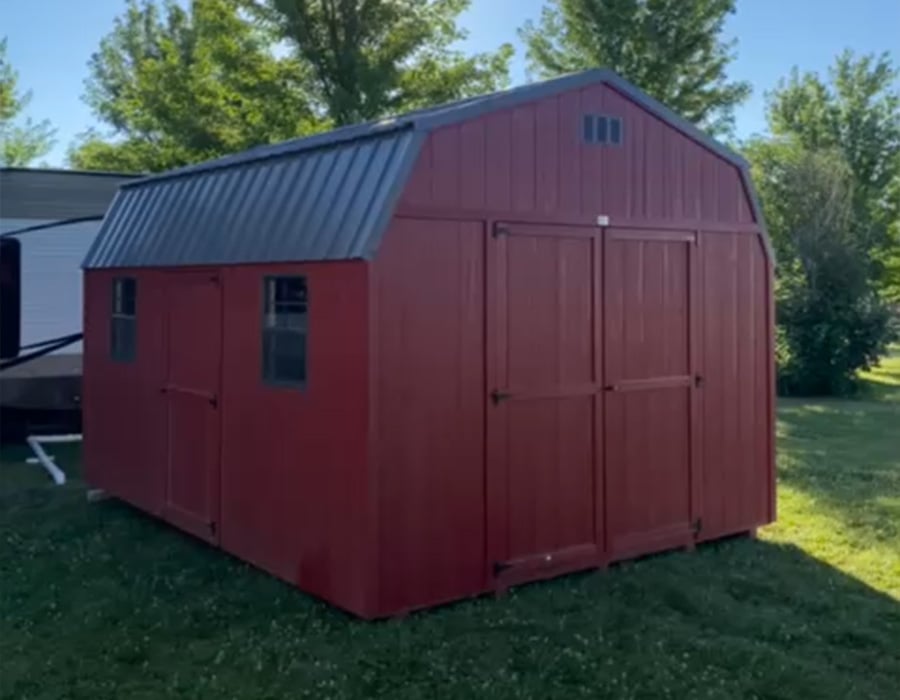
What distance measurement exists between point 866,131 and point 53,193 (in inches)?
767

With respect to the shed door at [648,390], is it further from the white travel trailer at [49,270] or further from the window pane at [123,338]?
the white travel trailer at [49,270]

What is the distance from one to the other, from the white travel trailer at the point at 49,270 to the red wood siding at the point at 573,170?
5.59 m

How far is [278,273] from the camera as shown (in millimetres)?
4840

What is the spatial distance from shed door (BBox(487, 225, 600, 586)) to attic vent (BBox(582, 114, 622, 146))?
496mm

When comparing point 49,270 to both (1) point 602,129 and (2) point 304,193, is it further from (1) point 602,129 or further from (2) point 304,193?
(1) point 602,129

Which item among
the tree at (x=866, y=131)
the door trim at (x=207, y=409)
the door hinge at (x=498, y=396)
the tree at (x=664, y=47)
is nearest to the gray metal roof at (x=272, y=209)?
the door trim at (x=207, y=409)

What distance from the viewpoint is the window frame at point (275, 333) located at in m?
4.64

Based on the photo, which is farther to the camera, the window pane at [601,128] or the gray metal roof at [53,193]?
the gray metal roof at [53,193]

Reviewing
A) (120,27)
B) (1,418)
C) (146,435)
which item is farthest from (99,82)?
(146,435)

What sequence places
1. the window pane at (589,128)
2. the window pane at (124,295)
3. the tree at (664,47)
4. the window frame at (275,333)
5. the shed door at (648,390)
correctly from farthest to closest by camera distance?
the tree at (664,47) → the window pane at (124,295) → the shed door at (648,390) → the window pane at (589,128) → the window frame at (275,333)

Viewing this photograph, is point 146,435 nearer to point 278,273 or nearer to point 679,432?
point 278,273

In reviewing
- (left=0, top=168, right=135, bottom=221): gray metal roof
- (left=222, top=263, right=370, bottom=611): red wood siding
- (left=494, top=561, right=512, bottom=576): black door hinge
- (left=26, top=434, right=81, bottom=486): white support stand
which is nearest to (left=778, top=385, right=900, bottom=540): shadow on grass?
(left=494, top=561, right=512, bottom=576): black door hinge

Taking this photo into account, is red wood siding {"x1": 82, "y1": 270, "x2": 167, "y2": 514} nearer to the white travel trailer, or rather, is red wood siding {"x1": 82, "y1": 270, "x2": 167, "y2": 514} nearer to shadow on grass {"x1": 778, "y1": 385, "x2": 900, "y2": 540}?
the white travel trailer

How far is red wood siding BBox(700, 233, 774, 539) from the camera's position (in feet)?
18.4
